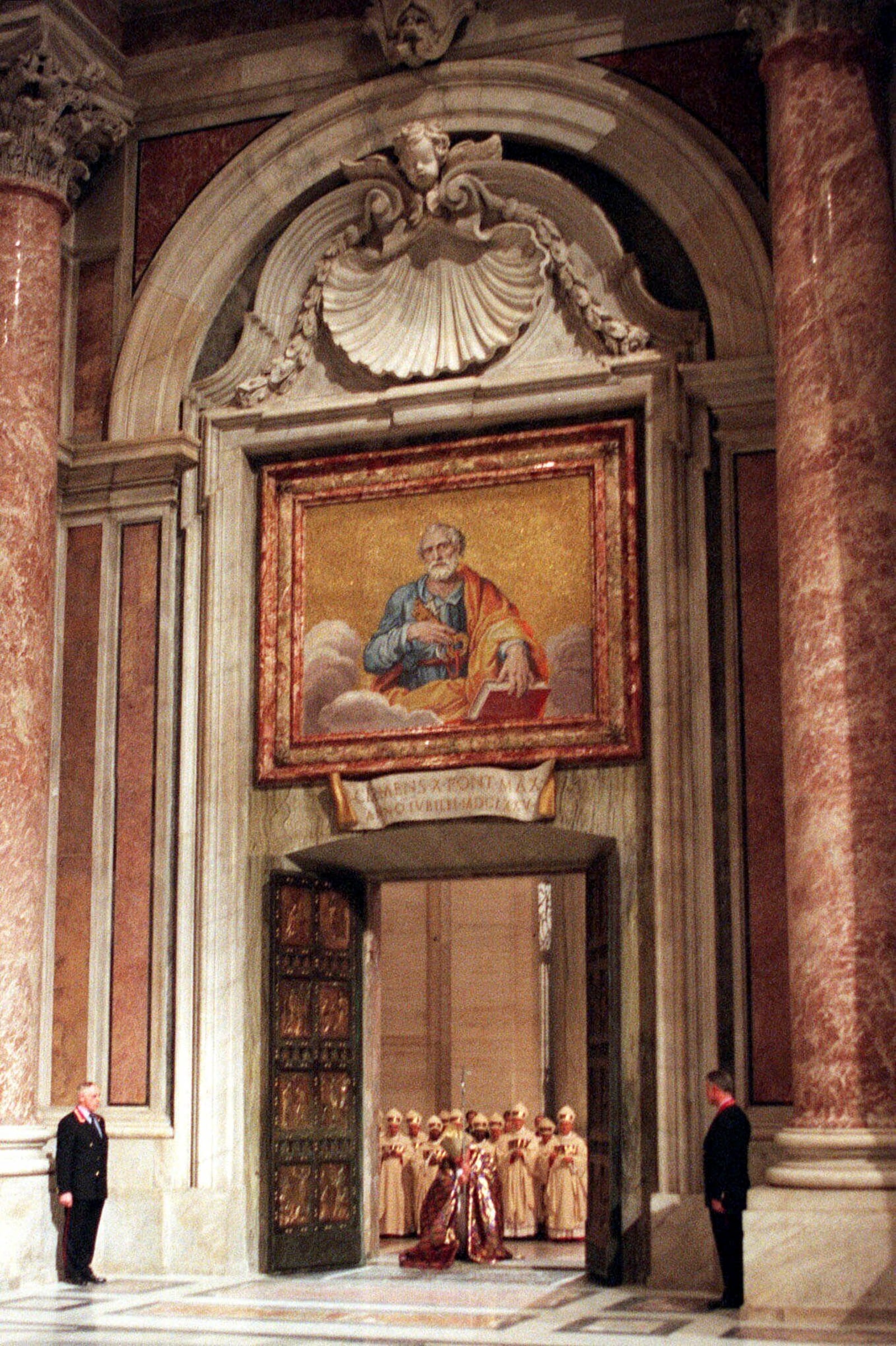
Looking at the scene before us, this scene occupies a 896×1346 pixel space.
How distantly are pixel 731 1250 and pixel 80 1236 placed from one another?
372 cm

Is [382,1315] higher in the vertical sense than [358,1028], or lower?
lower

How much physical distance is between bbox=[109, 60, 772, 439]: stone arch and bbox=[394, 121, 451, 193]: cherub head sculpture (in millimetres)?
240

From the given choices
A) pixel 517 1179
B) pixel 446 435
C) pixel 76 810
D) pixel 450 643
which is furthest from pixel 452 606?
pixel 517 1179

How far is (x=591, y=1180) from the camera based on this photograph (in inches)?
445

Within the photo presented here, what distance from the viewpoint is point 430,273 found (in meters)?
12.6

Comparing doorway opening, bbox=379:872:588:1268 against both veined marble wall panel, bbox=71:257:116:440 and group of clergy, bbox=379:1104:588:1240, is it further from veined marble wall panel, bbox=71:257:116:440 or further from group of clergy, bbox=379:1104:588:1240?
veined marble wall panel, bbox=71:257:116:440

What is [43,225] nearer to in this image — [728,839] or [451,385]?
[451,385]

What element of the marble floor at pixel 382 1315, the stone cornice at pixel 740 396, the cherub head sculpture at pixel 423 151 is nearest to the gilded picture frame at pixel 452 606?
the stone cornice at pixel 740 396

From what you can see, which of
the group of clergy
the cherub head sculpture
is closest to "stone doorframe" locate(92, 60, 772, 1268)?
the cherub head sculpture

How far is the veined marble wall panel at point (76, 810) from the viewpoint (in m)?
12.2

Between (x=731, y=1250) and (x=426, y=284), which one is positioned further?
(x=426, y=284)

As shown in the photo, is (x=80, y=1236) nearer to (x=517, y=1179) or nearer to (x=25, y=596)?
(x=25, y=596)

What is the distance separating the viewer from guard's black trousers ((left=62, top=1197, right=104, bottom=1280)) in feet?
36.6

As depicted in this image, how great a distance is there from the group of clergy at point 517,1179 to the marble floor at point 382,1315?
2.88 m
